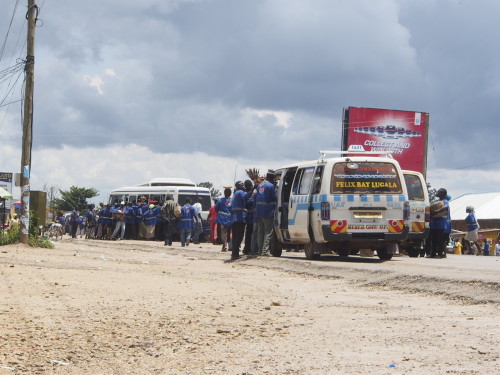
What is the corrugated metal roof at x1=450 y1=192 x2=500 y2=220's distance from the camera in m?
56.9

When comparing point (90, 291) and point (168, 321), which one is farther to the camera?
point (90, 291)

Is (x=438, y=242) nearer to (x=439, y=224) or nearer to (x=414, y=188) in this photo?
(x=439, y=224)

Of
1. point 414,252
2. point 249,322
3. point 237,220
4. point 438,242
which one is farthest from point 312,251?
point 249,322

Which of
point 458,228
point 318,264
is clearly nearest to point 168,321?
point 318,264

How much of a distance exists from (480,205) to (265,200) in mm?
43864

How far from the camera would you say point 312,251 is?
59.2ft

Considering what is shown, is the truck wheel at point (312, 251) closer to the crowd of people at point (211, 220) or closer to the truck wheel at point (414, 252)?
the crowd of people at point (211, 220)

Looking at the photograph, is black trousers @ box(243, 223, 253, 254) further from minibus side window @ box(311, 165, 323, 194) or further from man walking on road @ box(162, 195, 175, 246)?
man walking on road @ box(162, 195, 175, 246)

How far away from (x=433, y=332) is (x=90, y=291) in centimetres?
505

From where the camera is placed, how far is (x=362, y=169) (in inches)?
683

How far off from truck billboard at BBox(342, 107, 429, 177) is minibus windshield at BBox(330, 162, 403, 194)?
25.4 metres

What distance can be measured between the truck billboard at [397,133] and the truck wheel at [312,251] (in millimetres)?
24917

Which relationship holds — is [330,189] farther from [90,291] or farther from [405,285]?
[90,291]

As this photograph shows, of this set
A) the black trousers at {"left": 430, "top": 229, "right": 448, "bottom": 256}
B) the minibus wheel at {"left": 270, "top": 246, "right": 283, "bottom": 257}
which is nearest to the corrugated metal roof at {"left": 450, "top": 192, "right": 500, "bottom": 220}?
the black trousers at {"left": 430, "top": 229, "right": 448, "bottom": 256}
